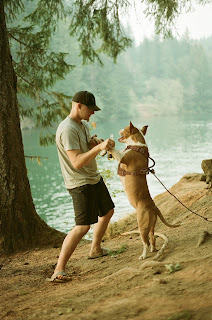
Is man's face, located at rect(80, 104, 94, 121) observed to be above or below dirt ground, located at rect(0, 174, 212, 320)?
above

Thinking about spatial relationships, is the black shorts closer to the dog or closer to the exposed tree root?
the dog

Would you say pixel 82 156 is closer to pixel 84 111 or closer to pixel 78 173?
pixel 78 173

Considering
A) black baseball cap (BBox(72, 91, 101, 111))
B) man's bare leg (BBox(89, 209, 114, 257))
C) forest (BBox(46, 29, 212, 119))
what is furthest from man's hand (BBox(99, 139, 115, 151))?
forest (BBox(46, 29, 212, 119))

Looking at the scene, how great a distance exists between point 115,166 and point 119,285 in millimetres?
19193

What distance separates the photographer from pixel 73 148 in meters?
4.17

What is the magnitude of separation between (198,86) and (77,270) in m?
81.5

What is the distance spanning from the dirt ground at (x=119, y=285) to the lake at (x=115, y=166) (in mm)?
2991

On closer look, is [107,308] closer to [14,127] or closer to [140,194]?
[140,194]

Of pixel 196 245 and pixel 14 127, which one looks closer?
pixel 196 245

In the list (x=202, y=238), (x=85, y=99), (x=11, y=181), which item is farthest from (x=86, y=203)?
(x=11, y=181)

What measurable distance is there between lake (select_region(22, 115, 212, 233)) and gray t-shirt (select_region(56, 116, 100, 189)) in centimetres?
337

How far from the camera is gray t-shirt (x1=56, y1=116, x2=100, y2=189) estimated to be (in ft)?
13.8

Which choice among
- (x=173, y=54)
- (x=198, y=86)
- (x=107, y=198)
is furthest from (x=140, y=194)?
(x=173, y=54)

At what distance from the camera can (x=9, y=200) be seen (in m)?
6.21
